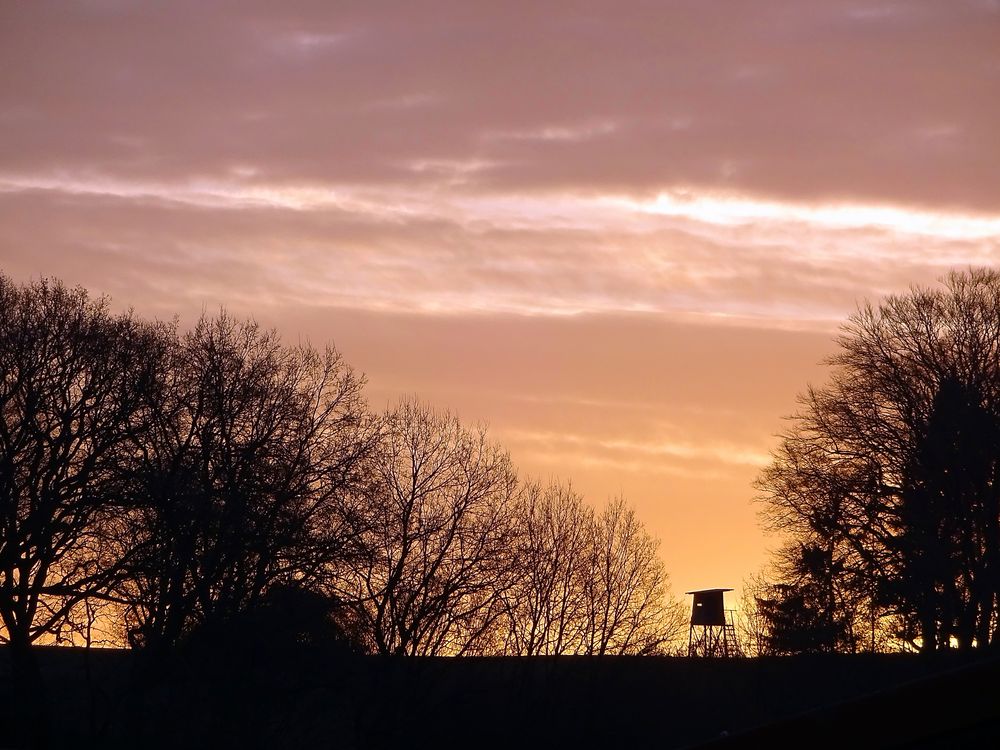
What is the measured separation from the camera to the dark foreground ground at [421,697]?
35781mm

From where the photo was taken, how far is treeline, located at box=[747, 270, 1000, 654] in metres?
35.7

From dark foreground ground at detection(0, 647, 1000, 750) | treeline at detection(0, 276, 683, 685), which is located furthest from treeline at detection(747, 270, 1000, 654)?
treeline at detection(0, 276, 683, 685)

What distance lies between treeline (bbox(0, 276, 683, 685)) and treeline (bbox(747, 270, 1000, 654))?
38.8ft

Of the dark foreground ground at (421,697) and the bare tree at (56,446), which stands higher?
the bare tree at (56,446)

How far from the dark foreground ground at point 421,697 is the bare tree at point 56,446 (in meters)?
2.59

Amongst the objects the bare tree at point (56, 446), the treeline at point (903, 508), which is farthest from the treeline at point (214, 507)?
the treeline at point (903, 508)

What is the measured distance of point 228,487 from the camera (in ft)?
126

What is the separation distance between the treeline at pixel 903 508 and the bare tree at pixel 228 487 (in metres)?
14.6

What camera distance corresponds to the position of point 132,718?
35375 mm

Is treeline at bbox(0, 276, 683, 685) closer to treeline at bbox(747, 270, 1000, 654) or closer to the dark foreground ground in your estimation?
the dark foreground ground

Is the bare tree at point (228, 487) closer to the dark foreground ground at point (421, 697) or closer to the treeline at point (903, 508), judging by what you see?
the dark foreground ground at point (421, 697)

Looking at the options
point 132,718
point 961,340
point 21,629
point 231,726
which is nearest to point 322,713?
point 231,726

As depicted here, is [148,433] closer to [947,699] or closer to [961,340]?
[961,340]

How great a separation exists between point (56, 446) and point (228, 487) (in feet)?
17.3
